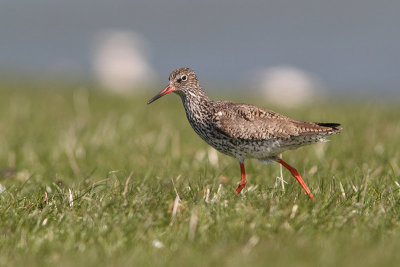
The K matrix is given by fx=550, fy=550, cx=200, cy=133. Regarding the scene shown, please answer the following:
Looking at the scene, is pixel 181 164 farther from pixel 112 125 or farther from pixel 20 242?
pixel 20 242

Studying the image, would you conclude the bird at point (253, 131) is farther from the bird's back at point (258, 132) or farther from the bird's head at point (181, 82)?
the bird's head at point (181, 82)

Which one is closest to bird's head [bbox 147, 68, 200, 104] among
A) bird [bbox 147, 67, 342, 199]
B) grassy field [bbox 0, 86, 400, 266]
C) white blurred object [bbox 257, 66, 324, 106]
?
bird [bbox 147, 67, 342, 199]

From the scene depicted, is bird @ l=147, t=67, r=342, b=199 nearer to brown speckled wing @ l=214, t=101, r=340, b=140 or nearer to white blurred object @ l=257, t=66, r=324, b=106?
brown speckled wing @ l=214, t=101, r=340, b=140

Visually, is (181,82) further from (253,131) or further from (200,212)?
(200,212)

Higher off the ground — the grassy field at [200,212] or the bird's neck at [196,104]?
the bird's neck at [196,104]

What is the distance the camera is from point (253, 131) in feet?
19.1

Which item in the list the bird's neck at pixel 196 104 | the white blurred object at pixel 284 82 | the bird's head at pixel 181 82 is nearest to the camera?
the bird's neck at pixel 196 104

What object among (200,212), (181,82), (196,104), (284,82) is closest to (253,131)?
(196,104)

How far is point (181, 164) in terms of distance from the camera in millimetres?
7738

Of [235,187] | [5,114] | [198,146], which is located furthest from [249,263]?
[5,114]

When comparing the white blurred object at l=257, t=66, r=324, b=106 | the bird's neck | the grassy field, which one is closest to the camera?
the grassy field

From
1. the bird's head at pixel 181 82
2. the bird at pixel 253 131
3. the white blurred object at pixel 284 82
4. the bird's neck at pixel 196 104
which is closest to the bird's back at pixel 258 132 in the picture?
the bird at pixel 253 131

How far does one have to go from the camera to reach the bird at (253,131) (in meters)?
5.79

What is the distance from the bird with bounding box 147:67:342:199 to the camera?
579cm
